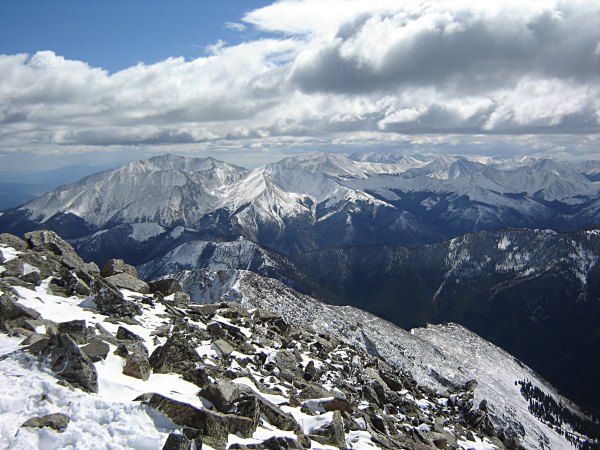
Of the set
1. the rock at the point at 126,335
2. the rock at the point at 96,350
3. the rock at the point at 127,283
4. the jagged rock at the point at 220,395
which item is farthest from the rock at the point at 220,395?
the rock at the point at 127,283

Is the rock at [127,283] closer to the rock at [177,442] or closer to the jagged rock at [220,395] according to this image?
the jagged rock at [220,395]

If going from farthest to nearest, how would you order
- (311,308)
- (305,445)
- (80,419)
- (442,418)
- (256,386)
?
(311,308) → (442,418) → (256,386) → (305,445) → (80,419)

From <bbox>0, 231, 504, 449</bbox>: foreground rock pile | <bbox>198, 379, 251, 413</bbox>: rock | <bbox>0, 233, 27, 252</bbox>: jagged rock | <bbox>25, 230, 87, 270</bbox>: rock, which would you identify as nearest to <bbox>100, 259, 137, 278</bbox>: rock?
<bbox>0, 231, 504, 449</bbox>: foreground rock pile

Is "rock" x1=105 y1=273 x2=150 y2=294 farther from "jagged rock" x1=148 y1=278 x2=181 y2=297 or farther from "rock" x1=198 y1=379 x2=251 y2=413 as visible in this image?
"rock" x1=198 y1=379 x2=251 y2=413

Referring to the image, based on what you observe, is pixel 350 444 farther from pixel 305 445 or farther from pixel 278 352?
pixel 278 352

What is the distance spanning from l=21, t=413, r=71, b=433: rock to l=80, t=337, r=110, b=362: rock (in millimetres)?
7066

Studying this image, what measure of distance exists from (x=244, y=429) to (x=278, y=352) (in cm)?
1935

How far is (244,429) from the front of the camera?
2211 cm

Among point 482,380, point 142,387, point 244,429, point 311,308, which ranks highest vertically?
point 142,387

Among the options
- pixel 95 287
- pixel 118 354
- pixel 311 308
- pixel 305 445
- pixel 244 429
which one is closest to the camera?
pixel 244 429

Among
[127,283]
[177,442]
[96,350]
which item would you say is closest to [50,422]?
[177,442]

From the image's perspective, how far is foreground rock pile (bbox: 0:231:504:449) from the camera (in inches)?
849

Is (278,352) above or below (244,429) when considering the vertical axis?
below

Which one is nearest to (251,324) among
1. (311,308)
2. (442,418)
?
(442,418)
